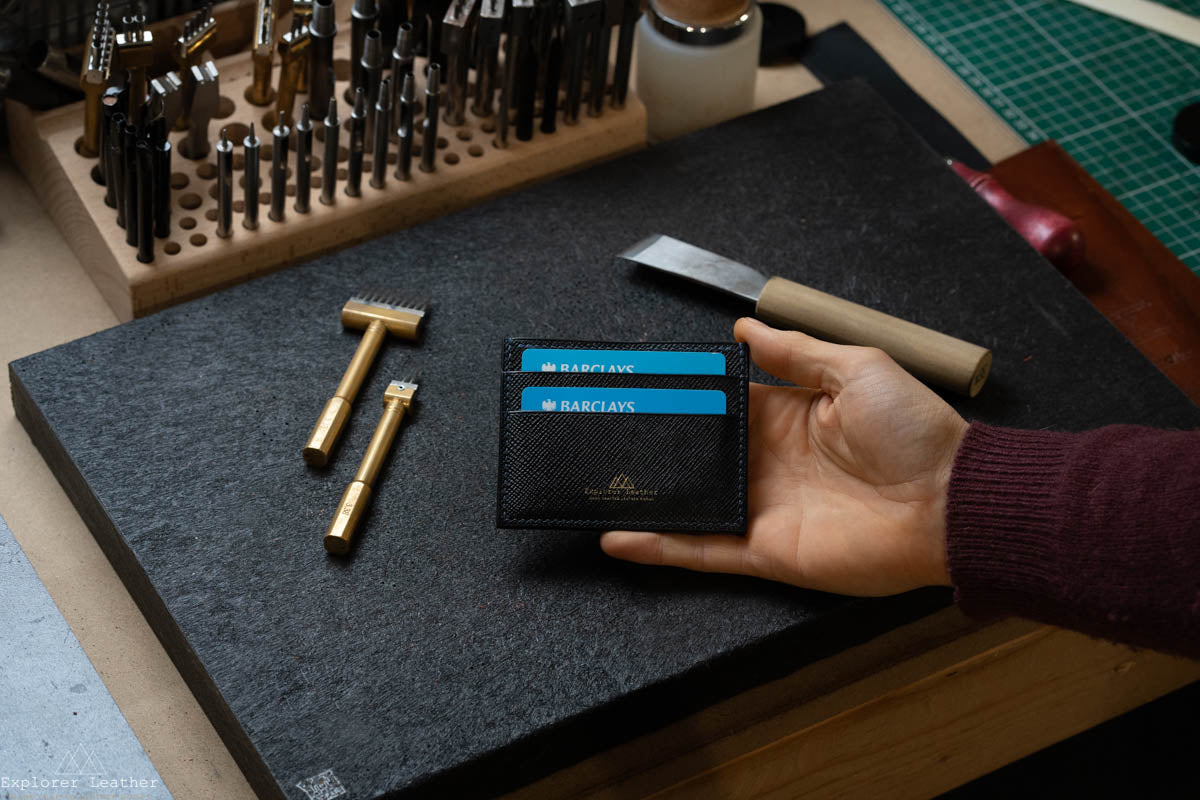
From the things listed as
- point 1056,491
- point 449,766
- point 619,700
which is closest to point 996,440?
point 1056,491

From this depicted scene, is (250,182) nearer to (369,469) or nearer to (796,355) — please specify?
(369,469)

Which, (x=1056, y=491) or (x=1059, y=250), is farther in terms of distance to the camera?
(x=1059, y=250)

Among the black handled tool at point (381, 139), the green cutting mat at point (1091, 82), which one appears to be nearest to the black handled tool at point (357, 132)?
the black handled tool at point (381, 139)

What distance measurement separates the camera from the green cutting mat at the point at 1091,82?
1335 millimetres

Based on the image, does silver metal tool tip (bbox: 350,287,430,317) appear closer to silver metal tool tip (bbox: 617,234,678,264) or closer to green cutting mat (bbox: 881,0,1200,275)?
silver metal tool tip (bbox: 617,234,678,264)

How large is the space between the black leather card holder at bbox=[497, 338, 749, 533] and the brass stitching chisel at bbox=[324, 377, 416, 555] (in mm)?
105

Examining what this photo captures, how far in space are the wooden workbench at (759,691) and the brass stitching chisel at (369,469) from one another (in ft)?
0.52

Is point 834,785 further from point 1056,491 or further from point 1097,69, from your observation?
point 1097,69

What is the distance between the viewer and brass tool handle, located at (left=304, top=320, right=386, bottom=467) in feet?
3.14

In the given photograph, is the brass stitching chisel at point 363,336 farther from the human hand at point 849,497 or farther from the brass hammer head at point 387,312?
the human hand at point 849,497

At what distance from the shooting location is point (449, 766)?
2.73ft

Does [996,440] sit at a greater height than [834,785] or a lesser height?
greater

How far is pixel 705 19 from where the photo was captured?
1206 mm

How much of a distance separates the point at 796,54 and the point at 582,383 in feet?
2.07
